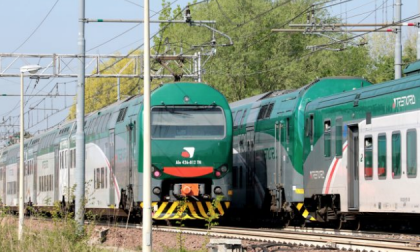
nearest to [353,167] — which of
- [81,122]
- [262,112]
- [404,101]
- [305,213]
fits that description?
[404,101]

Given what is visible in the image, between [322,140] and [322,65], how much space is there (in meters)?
29.1

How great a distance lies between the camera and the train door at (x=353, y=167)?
64.0ft

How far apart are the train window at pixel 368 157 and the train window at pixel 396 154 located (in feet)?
3.48

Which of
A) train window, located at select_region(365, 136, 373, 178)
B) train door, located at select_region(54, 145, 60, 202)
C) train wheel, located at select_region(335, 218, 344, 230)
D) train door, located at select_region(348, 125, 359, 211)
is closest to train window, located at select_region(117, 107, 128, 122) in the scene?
train wheel, located at select_region(335, 218, 344, 230)

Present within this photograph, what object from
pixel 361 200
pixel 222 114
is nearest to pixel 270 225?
pixel 222 114

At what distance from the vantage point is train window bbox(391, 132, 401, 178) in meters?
17.4

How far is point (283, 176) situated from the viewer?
2375 cm

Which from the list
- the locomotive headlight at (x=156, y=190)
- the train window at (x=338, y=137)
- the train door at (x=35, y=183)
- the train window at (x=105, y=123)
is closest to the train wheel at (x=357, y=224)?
the train window at (x=338, y=137)

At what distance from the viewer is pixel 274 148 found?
79.9 ft

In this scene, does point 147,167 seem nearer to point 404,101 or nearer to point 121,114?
point 404,101

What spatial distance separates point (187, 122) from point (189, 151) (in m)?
0.80

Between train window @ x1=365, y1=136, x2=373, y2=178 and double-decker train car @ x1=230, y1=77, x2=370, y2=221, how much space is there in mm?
3848

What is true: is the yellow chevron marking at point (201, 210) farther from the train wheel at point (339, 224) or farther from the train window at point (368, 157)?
the train window at point (368, 157)

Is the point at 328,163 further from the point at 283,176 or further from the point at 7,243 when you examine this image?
the point at 7,243
